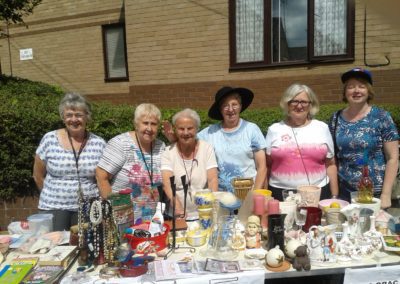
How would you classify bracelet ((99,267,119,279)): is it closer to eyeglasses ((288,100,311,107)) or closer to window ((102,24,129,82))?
eyeglasses ((288,100,311,107))

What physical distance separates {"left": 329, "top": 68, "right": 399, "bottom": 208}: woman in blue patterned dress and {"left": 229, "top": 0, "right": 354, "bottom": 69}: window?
13.2 ft

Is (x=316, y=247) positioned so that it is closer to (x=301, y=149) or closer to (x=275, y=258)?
(x=275, y=258)

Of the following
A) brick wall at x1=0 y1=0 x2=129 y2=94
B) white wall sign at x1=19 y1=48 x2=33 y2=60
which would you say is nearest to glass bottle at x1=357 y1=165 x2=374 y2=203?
brick wall at x1=0 y1=0 x2=129 y2=94

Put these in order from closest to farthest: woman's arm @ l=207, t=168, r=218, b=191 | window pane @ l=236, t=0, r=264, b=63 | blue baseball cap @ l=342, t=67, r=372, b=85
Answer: blue baseball cap @ l=342, t=67, r=372, b=85
woman's arm @ l=207, t=168, r=218, b=191
window pane @ l=236, t=0, r=264, b=63

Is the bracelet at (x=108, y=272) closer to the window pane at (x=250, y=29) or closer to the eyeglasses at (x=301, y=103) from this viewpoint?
the eyeglasses at (x=301, y=103)

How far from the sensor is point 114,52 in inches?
400

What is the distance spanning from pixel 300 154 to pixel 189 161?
101 cm

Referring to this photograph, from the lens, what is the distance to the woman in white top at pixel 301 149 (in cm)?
310

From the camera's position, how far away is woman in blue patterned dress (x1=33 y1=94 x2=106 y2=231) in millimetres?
3242

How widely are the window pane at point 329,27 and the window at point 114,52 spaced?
5447 mm

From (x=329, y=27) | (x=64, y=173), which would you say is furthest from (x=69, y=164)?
(x=329, y=27)

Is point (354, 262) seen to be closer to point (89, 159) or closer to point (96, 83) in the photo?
point (89, 159)

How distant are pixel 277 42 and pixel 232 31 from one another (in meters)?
0.99

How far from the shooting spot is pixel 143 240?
7.57ft
